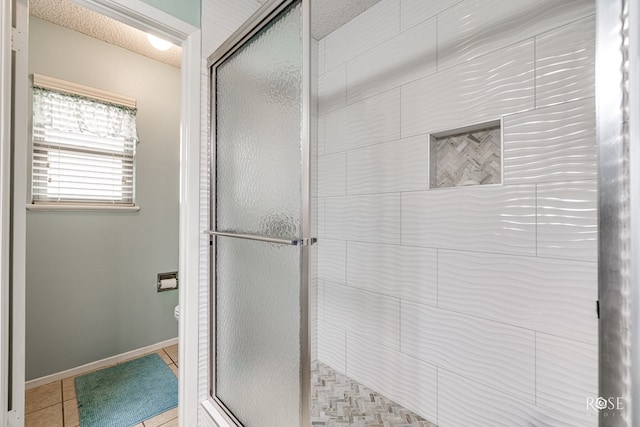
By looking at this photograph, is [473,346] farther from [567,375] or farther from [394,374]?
[394,374]

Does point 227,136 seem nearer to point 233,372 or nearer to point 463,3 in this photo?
point 233,372

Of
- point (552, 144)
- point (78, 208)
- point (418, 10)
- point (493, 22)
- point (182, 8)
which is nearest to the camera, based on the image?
point (552, 144)

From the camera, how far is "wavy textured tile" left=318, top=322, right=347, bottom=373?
1.92 metres

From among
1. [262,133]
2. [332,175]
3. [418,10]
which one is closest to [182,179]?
[262,133]

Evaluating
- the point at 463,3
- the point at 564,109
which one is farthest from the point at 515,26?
the point at 564,109

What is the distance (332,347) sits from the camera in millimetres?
1999

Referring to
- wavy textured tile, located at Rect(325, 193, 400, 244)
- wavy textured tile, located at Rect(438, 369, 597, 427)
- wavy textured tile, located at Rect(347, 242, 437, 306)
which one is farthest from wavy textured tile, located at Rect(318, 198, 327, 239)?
wavy textured tile, located at Rect(438, 369, 597, 427)

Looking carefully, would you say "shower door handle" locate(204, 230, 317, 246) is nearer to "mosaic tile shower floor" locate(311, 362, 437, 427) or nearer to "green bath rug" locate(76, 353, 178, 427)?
"mosaic tile shower floor" locate(311, 362, 437, 427)

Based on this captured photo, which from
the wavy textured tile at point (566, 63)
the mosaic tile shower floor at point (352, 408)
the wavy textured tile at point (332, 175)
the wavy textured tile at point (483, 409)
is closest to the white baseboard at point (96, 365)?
the mosaic tile shower floor at point (352, 408)

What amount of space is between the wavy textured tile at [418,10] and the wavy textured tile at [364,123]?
35cm

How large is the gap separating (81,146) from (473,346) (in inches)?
110

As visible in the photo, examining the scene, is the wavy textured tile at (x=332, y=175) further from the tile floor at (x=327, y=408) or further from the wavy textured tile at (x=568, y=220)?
the tile floor at (x=327, y=408)

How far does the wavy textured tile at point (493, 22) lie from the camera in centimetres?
108

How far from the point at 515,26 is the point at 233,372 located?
75.8 inches
